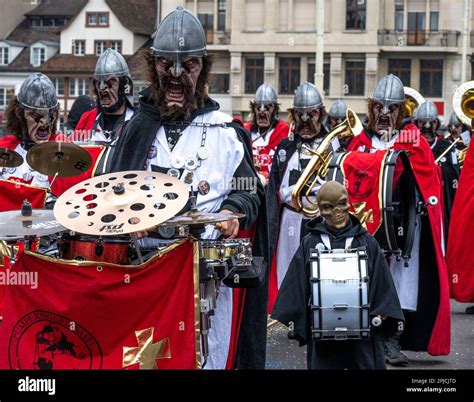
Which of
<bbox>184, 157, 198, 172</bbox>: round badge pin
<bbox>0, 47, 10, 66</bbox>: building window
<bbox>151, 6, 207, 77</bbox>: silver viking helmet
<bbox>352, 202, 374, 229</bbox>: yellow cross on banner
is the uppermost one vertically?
<bbox>0, 47, 10, 66</bbox>: building window

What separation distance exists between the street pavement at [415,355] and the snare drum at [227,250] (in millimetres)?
3580

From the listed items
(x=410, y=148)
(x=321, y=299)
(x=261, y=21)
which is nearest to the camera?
(x=321, y=299)

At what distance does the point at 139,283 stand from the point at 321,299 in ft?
5.09

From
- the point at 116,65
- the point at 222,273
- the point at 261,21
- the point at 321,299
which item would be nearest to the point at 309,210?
the point at 116,65

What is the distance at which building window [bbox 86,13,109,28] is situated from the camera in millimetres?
68375

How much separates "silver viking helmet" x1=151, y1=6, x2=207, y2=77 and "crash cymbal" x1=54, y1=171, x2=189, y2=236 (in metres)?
0.79

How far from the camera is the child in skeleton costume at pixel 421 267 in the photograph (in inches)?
419

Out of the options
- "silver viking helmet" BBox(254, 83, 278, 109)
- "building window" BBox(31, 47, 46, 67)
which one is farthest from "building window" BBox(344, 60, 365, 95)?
"silver viking helmet" BBox(254, 83, 278, 109)

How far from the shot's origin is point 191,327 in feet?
20.2

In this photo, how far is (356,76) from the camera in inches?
2454

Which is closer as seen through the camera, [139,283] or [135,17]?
[139,283]

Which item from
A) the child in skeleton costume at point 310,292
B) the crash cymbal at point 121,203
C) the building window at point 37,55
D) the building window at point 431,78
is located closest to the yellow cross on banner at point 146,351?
the crash cymbal at point 121,203

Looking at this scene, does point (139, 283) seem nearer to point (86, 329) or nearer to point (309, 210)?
point (86, 329)

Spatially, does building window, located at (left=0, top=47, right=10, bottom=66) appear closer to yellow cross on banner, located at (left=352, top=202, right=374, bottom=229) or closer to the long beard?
yellow cross on banner, located at (left=352, top=202, right=374, bottom=229)
